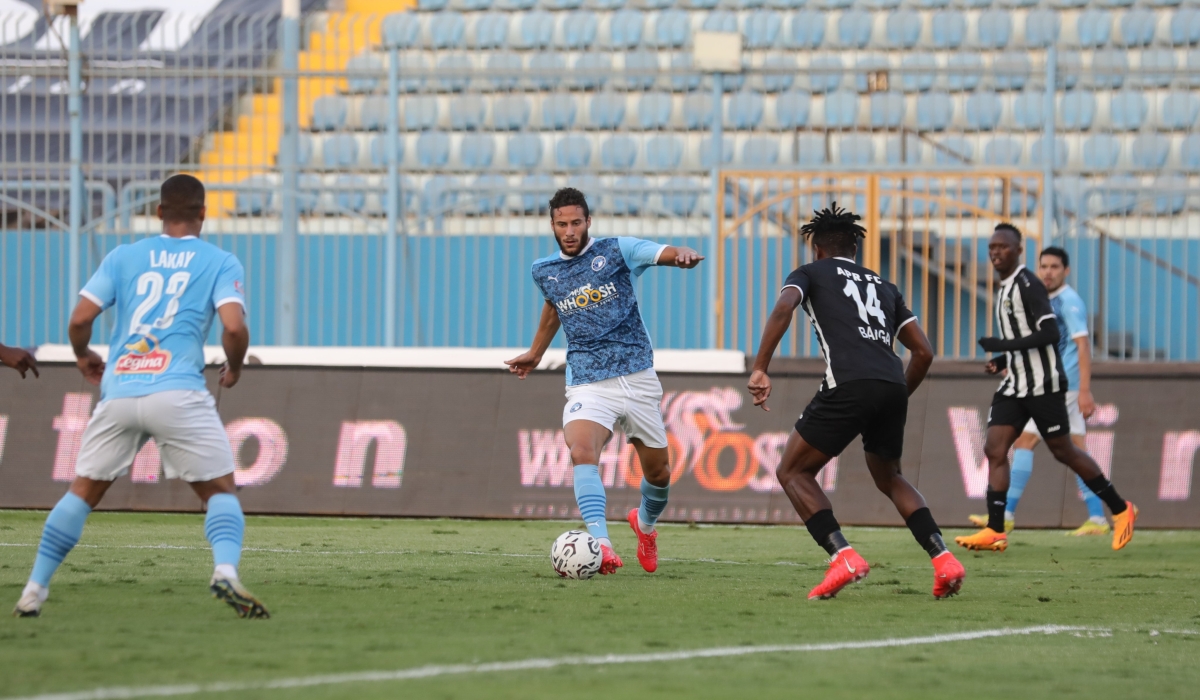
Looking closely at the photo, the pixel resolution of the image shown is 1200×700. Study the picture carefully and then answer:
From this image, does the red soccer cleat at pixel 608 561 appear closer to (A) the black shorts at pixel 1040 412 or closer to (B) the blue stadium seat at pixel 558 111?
(A) the black shorts at pixel 1040 412

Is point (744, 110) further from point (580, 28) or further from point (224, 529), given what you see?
point (224, 529)

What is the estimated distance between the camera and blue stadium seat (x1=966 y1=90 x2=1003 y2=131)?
50.3ft

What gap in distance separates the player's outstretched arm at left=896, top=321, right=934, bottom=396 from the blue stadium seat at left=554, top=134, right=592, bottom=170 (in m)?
8.36

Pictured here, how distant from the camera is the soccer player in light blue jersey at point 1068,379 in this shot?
11.6m

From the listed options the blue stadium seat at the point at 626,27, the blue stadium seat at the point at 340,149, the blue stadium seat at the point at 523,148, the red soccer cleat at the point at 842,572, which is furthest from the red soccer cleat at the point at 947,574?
the blue stadium seat at the point at 626,27

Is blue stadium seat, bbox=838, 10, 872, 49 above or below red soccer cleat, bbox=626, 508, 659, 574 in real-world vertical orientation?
above

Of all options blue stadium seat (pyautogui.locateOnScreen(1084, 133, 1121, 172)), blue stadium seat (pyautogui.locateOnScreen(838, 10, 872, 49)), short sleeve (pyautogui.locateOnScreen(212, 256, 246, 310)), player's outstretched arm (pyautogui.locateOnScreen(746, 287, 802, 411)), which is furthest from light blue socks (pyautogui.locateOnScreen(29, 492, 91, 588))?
blue stadium seat (pyautogui.locateOnScreen(838, 10, 872, 49))

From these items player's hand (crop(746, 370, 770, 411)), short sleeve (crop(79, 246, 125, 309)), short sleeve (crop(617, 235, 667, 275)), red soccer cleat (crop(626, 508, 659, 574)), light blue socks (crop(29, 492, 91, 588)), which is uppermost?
short sleeve (crop(617, 235, 667, 275))

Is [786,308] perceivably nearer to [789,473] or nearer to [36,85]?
[789,473]

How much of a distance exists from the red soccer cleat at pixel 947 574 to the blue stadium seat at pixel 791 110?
8.82 meters

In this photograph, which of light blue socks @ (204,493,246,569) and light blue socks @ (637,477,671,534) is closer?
light blue socks @ (204,493,246,569)

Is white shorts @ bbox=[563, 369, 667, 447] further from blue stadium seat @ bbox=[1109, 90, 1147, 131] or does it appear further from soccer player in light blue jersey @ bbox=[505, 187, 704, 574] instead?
blue stadium seat @ bbox=[1109, 90, 1147, 131]

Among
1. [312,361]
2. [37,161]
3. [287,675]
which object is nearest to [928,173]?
[312,361]

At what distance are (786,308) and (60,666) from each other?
3.71 meters
